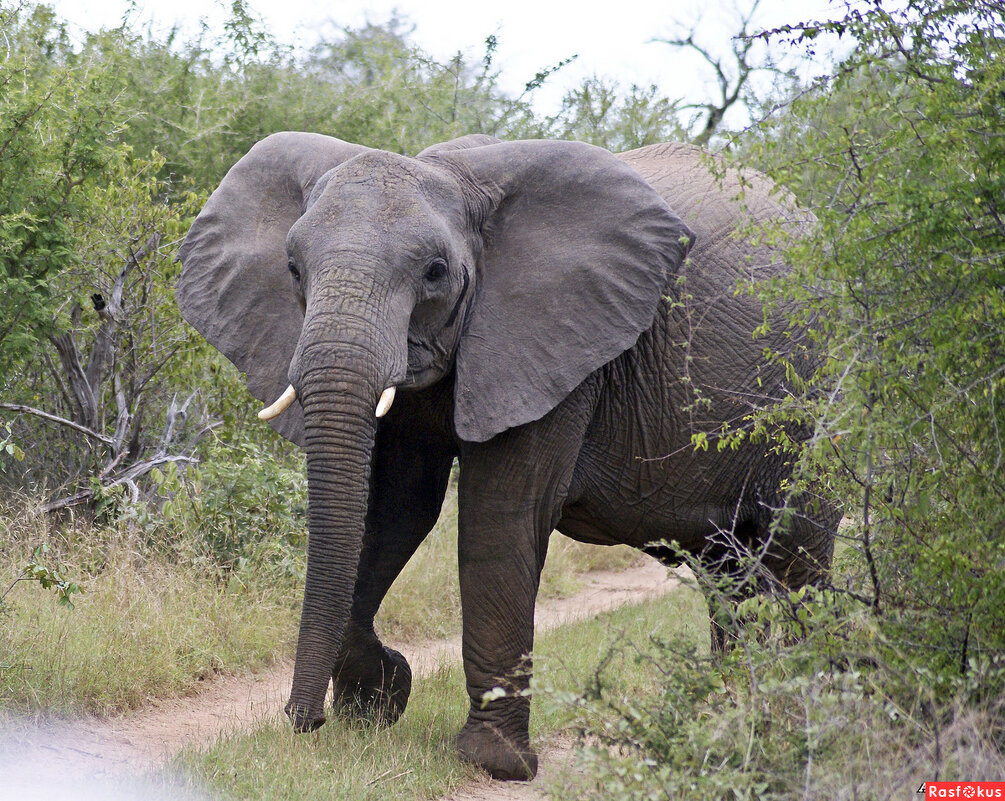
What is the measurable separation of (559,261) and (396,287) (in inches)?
38.4

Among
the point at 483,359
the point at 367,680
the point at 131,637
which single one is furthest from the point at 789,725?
the point at 131,637

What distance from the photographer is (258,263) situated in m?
5.61

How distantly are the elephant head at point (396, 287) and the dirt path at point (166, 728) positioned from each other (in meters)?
1.16

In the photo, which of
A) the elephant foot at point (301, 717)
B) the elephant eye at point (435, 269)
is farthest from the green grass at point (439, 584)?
the elephant eye at point (435, 269)

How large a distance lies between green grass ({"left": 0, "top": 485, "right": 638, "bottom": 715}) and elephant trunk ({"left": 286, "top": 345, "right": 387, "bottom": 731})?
1.79 meters

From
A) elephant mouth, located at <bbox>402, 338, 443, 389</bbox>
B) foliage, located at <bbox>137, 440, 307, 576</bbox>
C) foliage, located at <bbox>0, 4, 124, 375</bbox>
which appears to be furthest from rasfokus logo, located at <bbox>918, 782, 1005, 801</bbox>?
foliage, located at <bbox>0, 4, 124, 375</bbox>

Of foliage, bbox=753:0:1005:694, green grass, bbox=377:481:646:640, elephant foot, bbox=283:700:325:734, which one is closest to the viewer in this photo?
foliage, bbox=753:0:1005:694

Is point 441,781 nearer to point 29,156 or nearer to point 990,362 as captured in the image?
point 990,362

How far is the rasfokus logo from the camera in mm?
3412

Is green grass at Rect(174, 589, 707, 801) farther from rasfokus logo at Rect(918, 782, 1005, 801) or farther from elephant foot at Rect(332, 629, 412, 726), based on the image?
rasfokus logo at Rect(918, 782, 1005, 801)

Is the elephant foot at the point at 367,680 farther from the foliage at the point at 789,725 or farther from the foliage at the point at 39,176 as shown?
the foliage at the point at 39,176

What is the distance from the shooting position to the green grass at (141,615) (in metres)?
6.06

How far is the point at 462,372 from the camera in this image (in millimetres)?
5191

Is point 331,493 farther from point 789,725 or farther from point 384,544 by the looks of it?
point 789,725
